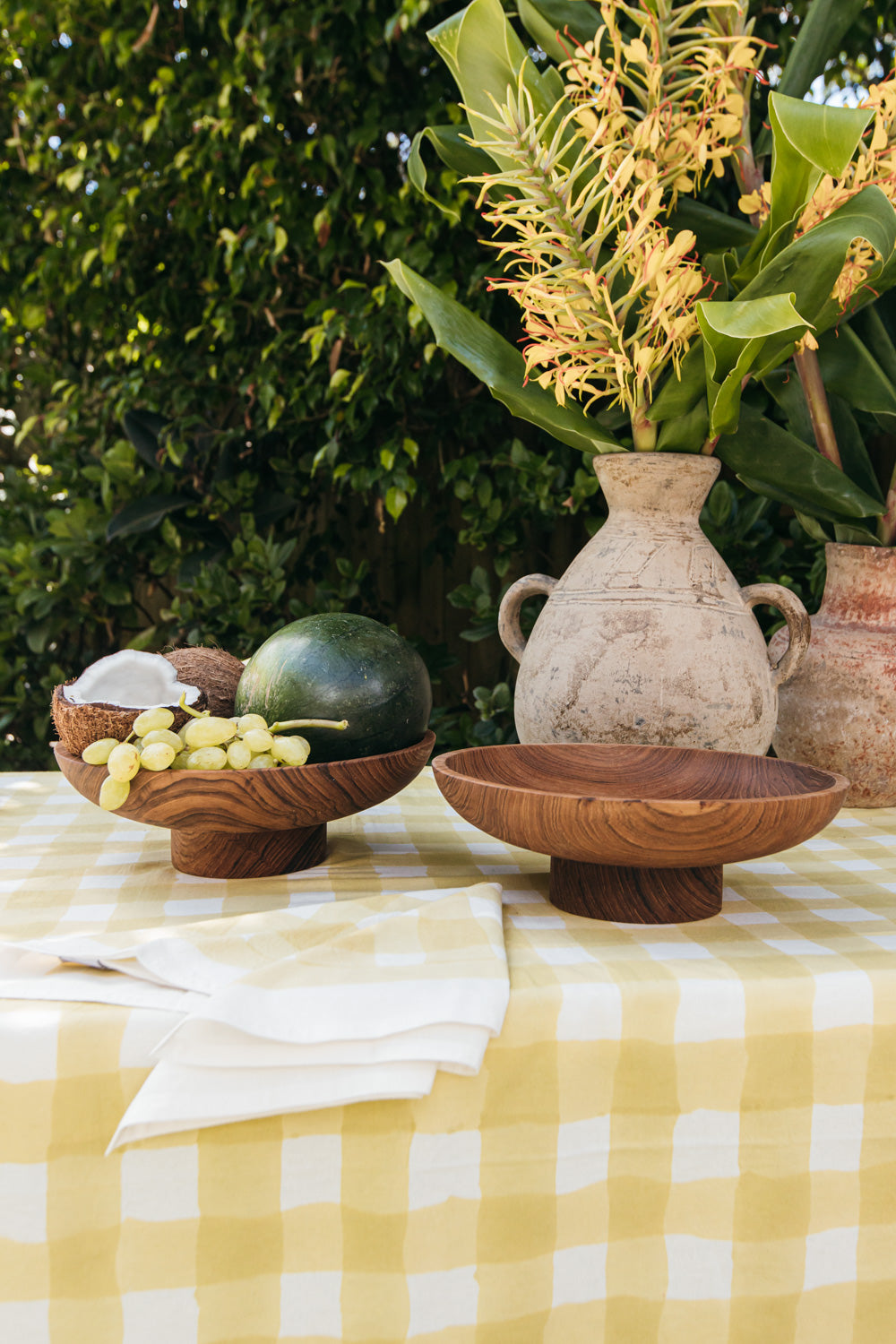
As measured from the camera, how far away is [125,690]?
832 millimetres

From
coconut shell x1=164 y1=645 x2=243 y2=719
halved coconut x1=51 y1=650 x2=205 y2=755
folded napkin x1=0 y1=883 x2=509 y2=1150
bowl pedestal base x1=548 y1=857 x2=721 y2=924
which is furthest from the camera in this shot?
coconut shell x1=164 y1=645 x2=243 y2=719

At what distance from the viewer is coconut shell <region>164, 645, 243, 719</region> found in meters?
0.86

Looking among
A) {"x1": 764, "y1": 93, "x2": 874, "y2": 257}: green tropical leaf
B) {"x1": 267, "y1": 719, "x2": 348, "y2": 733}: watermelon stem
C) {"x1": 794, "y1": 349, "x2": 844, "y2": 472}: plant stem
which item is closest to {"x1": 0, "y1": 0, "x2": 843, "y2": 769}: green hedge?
{"x1": 794, "y1": 349, "x2": 844, "y2": 472}: plant stem

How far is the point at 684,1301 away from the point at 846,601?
0.71 metres

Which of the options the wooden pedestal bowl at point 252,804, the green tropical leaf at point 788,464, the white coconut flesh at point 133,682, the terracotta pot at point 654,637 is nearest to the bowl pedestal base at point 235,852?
the wooden pedestal bowl at point 252,804

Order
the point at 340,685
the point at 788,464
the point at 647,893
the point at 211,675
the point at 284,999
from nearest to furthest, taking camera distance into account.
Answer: the point at 284,999 → the point at 647,893 → the point at 340,685 → the point at 211,675 → the point at 788,464

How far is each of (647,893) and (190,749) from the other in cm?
33

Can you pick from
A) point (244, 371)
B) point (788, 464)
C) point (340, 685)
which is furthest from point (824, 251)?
point (244, 371)

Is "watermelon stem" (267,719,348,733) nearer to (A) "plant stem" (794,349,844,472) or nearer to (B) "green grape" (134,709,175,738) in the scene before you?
(B) "green grape" (134,709,175,738)

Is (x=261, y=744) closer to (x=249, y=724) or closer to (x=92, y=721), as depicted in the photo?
(x=249, y=724)

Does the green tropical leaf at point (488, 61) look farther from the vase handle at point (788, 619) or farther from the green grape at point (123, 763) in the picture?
the green grape at point (123, 763)

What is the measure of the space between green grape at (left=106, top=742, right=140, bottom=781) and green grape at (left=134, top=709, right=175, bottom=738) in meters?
0.03

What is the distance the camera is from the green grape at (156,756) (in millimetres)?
642

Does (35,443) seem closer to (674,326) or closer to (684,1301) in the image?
(674,326)
